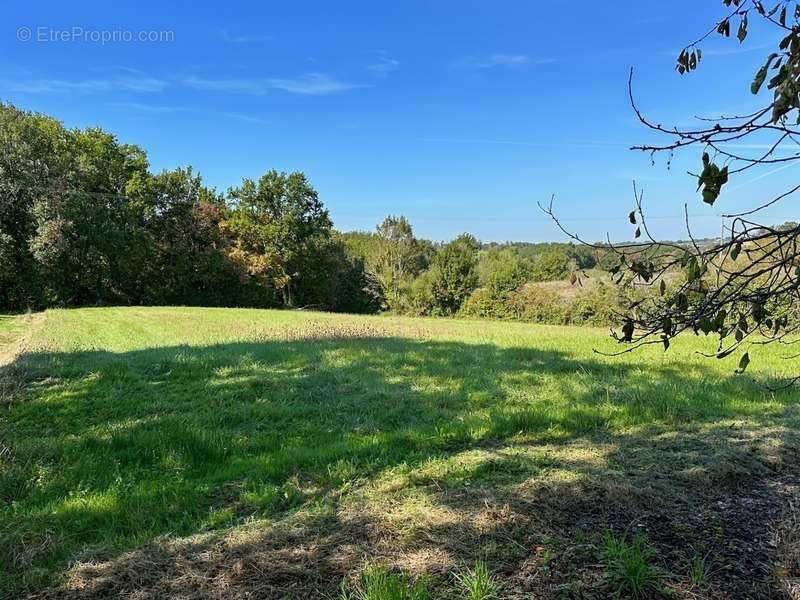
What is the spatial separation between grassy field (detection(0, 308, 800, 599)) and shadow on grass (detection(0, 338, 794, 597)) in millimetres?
20

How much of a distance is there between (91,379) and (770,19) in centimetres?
798

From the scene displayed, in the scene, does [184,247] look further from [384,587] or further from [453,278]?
[384,587]

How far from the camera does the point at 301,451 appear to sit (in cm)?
442

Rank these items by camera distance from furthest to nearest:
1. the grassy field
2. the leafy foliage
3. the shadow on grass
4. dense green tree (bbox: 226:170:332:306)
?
1. dense green tree (bbox: 226:170:332:306)
2. the leafy foliage
3. the shadow on grass
4. the grassy field

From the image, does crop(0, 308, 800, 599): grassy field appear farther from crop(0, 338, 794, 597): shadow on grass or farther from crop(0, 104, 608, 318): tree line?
crop(0, 104, 608, 318): tree line

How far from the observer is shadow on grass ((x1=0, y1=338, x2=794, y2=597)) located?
98.0 inches

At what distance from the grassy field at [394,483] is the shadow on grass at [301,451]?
0.02 m

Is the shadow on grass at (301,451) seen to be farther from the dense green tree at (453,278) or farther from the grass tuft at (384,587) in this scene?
the dense green tree at (453,278)

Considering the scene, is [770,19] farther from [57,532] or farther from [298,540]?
[57,532]

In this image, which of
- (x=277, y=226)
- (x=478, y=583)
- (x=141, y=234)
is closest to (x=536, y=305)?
(x=277, y=226)

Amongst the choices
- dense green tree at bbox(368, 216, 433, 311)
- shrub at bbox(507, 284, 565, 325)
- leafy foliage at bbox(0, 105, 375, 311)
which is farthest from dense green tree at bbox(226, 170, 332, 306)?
shrub at bbox(507, 284, 565, 325)

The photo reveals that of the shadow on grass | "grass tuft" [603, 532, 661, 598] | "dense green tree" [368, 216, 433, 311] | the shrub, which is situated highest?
"dense green tree" [368, 216, 433, 311]

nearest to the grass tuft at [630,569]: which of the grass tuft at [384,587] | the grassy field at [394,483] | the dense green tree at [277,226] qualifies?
the grassy field at [394,483]

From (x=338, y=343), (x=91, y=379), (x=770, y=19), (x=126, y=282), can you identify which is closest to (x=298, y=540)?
(x=770, y=19)
